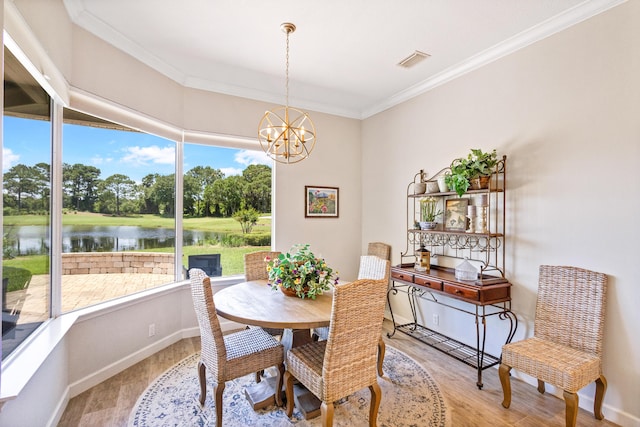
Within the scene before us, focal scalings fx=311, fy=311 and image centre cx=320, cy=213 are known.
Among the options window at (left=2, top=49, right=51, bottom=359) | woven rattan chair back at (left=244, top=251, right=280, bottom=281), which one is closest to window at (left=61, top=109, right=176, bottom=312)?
window at (left=2, top=49, right=51, bottom=359)

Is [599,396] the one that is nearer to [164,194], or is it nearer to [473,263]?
[473,263]

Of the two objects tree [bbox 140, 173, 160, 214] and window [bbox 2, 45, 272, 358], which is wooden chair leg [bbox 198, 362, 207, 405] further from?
tree [bbox 140, 173, 160, 214]

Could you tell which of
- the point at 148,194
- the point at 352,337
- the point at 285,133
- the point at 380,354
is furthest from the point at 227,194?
the point at 352,337

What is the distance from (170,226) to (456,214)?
3.15m

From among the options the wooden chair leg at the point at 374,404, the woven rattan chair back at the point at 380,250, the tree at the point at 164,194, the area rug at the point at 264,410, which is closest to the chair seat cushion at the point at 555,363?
the area rug at the point at 264,410

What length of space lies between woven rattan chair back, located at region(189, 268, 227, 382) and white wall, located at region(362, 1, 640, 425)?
8.28 ft

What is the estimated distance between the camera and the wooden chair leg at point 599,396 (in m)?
2.17

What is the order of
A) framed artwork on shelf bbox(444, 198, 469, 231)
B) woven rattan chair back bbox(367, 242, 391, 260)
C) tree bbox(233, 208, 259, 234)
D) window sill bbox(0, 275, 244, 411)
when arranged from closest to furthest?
window sill bbox(0, 275, 244, 411) → framed artwork on shelf bbox(444, 198, 469, 231) → tree bbox(233, 208, 259, 234) → woven rattan chair back bbox(367, 242, 391, 260)

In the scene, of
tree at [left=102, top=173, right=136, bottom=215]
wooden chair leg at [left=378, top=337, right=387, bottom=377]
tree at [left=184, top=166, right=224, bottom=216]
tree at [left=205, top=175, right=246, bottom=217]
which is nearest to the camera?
wooden chair leg at [left=378, top=337, right=387, bottom=377]

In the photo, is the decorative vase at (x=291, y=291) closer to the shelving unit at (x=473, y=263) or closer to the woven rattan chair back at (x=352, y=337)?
the woven rattan chair back at (x=352, y=337)

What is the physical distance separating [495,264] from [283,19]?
2.90m

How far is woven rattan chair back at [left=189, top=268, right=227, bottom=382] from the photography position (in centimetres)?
197

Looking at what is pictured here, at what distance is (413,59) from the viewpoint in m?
3.16

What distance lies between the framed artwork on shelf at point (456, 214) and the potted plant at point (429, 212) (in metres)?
0.12
